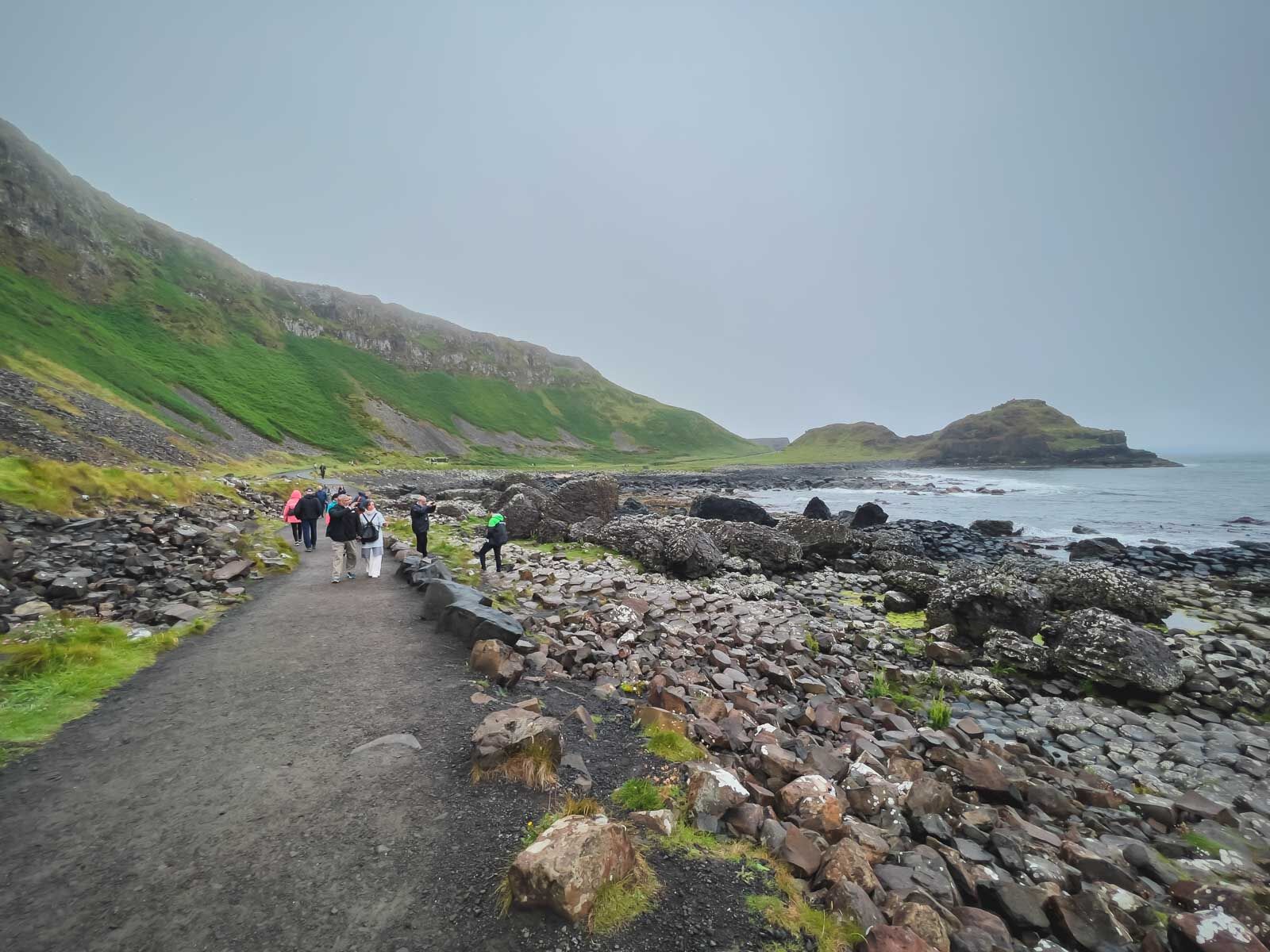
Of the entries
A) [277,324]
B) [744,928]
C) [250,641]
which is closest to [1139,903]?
[744,928]

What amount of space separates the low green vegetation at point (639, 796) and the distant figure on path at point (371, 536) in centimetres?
1200

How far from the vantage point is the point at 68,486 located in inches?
551

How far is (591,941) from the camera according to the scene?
143 inches

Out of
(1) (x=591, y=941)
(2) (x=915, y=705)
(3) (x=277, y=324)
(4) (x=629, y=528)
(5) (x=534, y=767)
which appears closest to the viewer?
(1) (x=591, y=941)

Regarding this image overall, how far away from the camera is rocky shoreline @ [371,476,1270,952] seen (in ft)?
16.1

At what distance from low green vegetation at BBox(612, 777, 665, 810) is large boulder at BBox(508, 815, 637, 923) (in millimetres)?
1008

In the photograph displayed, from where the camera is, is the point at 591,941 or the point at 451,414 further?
the point at 451,414

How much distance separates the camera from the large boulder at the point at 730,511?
35.5m

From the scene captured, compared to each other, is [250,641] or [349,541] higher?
[349,541]

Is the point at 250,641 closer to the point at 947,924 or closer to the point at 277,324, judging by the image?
the point at 947,924

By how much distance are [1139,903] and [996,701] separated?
21.3 ft

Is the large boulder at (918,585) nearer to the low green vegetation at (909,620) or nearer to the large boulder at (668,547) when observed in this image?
the low green vegetation at (909,620)

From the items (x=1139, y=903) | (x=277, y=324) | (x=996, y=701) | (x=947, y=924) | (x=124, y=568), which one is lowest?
(x=996, y=701)

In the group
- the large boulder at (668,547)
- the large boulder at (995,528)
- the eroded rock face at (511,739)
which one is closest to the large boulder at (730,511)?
the large boulder at (668,547)
